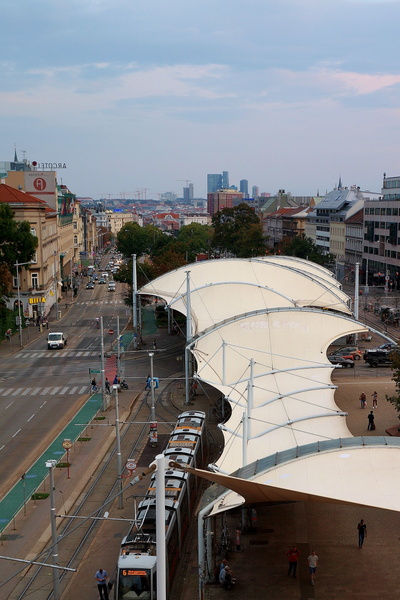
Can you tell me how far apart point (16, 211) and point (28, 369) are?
32.6 meters

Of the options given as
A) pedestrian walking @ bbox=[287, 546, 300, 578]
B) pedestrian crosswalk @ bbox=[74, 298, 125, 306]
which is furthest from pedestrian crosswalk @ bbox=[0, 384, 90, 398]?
pedestrian crosswalk @ bbox=[74, 298, 125, 306]

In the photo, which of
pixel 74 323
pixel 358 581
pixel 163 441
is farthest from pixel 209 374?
pixel 74 323

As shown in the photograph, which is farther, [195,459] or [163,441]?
[163,441]

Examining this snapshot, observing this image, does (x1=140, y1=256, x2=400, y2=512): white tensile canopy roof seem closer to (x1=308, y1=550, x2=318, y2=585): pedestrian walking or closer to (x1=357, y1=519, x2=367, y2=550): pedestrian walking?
(x1=308, y1=550, x2=318, y2=585): pedestrian walking

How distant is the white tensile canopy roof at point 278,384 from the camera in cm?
2058

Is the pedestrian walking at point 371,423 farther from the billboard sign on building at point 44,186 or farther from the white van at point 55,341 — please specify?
the billboard sign on building at point 44,186

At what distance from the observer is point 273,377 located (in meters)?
39.6

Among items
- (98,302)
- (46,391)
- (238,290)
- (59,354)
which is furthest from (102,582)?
(98,302)

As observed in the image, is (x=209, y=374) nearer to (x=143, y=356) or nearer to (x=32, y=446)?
(x=32, y=446)

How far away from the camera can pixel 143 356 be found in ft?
221

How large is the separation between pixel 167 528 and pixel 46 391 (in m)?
31.0

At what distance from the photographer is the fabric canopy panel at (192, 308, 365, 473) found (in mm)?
29078

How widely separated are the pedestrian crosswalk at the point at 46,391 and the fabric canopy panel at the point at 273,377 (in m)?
11.5

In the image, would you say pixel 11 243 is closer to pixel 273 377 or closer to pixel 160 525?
pixel 273 377
